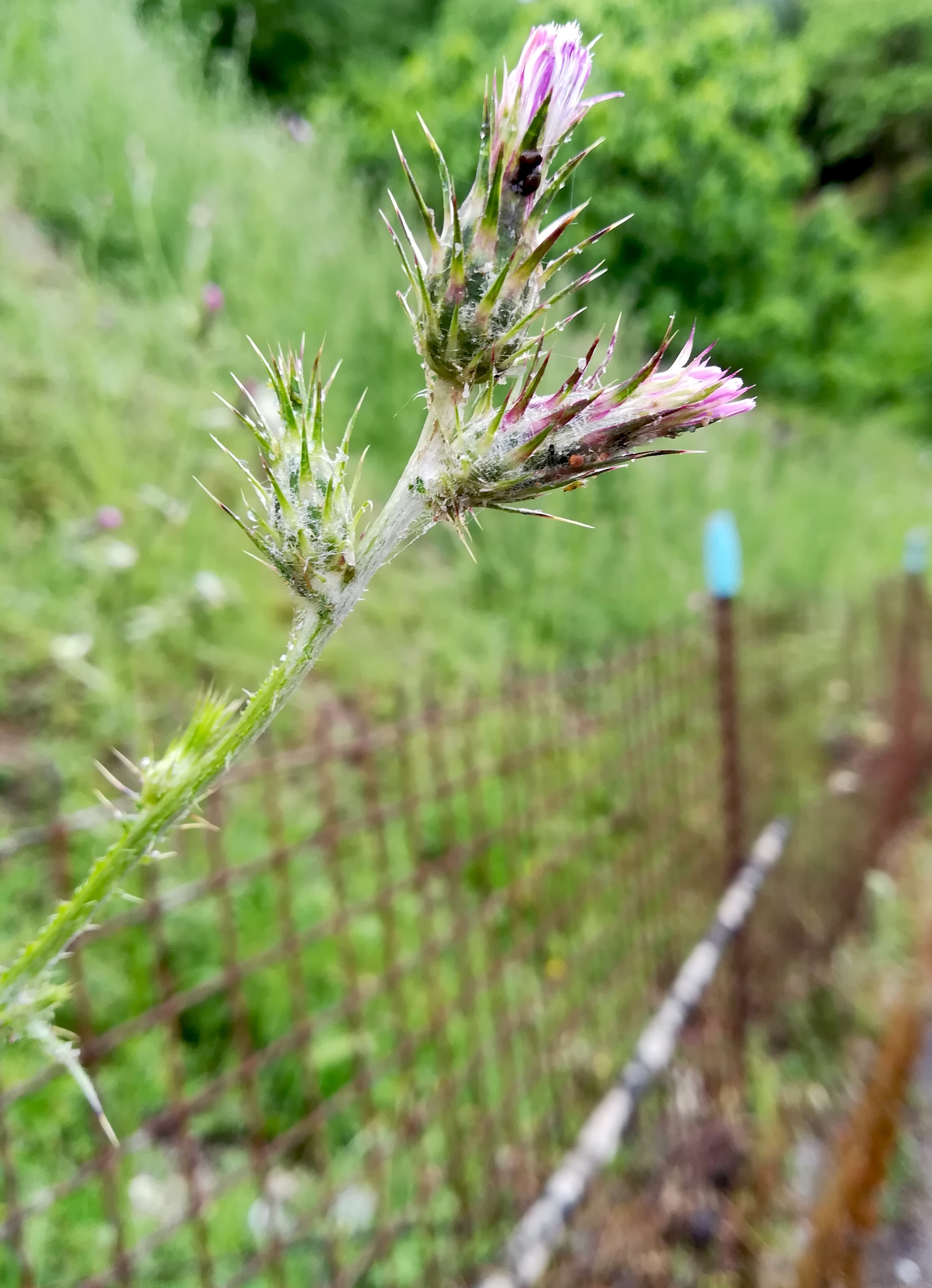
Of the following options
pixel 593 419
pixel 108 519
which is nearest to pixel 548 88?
pixel 593 419

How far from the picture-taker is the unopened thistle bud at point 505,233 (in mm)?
527

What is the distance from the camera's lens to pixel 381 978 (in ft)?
5.62

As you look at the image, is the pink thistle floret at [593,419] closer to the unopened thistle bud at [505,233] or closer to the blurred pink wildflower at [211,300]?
the unopened thistle bud at [505,233]

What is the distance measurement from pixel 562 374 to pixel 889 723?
2.81 meters

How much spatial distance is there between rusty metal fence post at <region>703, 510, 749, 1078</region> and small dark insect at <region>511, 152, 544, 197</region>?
2.22 metres

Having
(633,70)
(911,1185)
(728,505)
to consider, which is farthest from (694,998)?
(633,70)

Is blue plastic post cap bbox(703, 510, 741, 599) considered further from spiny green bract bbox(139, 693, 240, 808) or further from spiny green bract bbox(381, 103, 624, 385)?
spiny green bract bbox(139, 693, 240, 808)

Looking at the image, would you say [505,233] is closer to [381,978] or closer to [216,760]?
[216,760]

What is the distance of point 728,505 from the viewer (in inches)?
226

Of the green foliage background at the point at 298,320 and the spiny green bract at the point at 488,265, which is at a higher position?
the green foliage background at the point at 298,320

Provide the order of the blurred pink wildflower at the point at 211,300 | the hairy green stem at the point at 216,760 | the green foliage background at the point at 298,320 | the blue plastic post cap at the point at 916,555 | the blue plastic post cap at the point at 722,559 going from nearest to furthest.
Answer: the hairy green stem at the point at 216,760
the blurred pink wildflower at the point at 211,300
the blue plastic post cap at the point at 722,559
the green foliage background at the point at 298,320
the blue plastic post cap at the point at 916,555

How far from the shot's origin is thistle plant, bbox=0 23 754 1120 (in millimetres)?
491

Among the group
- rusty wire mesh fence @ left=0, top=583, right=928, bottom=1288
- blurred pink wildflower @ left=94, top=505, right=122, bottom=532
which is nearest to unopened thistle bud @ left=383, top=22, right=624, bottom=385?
rusty wire mesh fence @ left=0, top=583, right=928, bottom=1288

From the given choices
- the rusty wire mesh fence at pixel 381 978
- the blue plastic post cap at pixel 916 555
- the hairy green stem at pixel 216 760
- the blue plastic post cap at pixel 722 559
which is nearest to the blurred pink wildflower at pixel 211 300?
the rusty wire mesh fence at pixel 381 978
